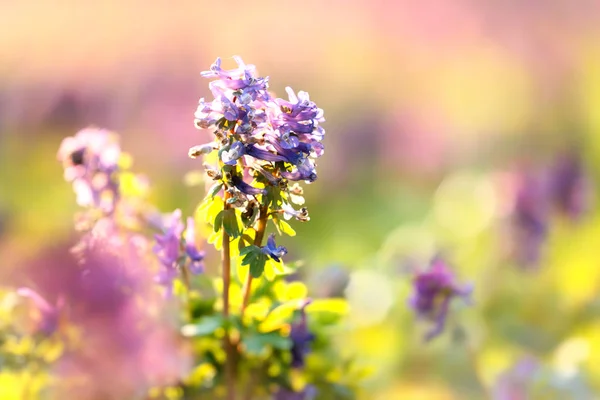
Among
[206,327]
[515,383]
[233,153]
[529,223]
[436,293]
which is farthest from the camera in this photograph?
[529,223]

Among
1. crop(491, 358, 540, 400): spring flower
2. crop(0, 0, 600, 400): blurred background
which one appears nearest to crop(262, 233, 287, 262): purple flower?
crop(0, 0, 600, 400): blurred background

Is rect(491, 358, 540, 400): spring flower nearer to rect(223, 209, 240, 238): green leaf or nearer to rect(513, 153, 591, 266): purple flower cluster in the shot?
rect(513, 153, 591, 266): purple flower cluster

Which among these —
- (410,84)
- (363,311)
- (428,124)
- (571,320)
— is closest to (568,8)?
(410,84)

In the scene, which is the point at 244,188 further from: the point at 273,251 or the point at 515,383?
the point at 515,383

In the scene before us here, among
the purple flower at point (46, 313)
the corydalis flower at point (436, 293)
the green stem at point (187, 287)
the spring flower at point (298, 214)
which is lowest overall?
the spring flower at point (298, 214)

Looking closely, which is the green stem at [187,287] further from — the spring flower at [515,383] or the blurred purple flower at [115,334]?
the spring flower at [515,383]

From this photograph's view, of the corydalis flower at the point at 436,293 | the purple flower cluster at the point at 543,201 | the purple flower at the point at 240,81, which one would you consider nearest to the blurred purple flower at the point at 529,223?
the purple flower cluster at the point at 543,201

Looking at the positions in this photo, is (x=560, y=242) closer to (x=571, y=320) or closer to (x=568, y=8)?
(x=571, y=320)

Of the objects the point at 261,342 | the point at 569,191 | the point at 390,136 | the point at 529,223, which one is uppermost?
the point at 390,136

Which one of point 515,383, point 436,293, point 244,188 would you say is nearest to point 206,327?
point 244,188
